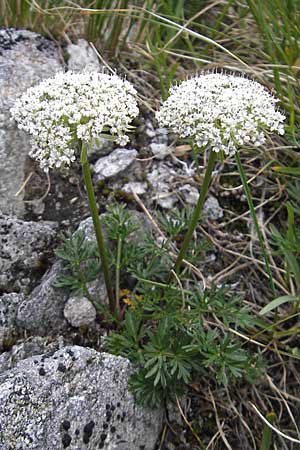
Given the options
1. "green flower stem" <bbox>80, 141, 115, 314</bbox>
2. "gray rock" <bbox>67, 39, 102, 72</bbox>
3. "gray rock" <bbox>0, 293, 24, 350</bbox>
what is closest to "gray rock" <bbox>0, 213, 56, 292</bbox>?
"gray rock" <bbox>0, 293, 24, 350</bbox>

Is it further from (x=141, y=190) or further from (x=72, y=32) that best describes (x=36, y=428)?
(x=72, y=32)

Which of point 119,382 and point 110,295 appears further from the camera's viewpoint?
point 110,295

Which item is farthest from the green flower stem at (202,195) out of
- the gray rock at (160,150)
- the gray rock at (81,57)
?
the gray rock at (81,57)

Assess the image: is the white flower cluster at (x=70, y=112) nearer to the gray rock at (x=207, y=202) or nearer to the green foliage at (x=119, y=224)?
the green foliage at (x=119, y=224)

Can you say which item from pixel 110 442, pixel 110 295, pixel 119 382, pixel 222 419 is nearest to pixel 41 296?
pixel 110 295

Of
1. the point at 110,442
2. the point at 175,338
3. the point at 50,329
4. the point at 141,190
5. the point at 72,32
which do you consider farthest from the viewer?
the point at 72,32

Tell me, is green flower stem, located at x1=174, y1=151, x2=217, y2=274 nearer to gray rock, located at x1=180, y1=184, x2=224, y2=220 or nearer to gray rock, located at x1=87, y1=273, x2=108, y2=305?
gray rock, located at x1=87, y1=273, x2=108, y2=305
